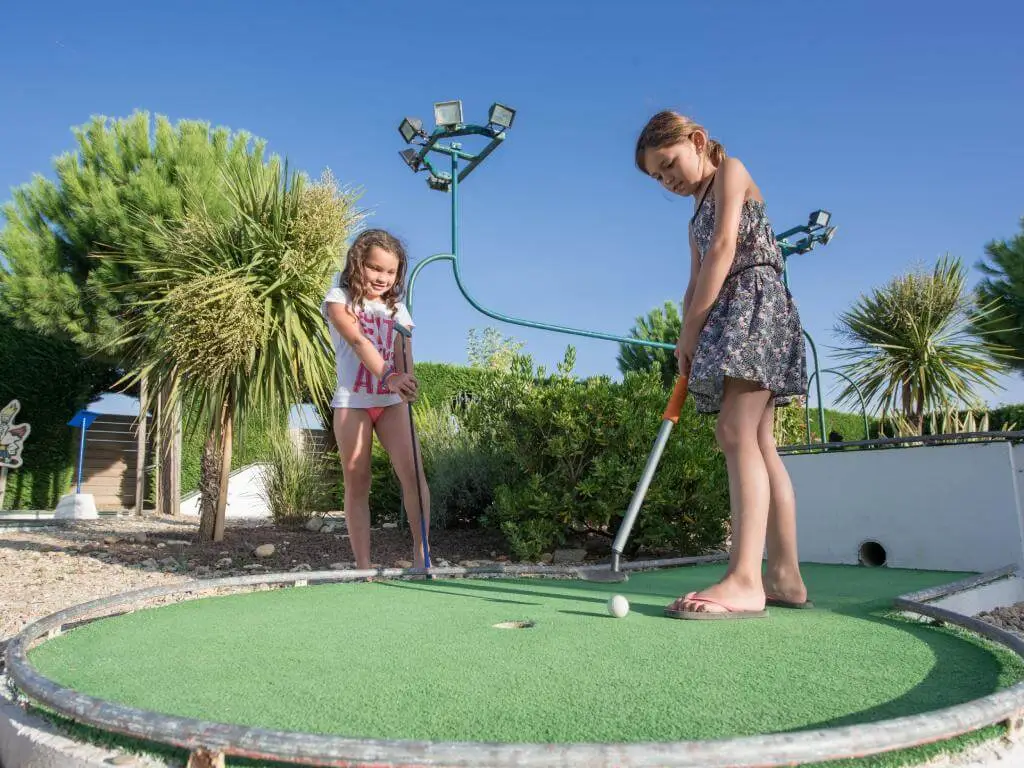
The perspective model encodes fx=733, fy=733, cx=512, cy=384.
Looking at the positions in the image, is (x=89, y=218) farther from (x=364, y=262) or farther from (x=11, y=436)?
(x=364, y=262)

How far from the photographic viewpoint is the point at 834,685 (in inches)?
52.7

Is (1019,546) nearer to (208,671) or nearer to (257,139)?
(208,671)

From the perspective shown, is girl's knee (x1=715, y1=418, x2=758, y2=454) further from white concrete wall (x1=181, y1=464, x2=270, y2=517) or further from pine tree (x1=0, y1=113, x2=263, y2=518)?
white concrete wall (x1=181, y1=464, x2=270, y2=517)

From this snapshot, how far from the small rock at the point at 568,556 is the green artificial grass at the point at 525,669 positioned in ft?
10.2

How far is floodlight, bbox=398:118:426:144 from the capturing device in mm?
6922

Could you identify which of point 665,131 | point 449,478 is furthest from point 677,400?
point 449,478

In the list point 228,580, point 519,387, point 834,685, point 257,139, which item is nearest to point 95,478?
point 257,139

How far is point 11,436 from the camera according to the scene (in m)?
11.9

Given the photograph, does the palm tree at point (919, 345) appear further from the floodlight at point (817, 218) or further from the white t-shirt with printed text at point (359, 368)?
the white t-shirt with printed text at point (359, 368)

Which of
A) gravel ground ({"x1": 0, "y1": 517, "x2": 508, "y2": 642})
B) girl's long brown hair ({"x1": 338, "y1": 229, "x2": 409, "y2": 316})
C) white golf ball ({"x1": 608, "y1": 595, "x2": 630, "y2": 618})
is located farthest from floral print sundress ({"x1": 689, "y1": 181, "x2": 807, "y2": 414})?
gravel ground ({"x1": 0, "y1": 517, "x2": 508, "y2": 642})

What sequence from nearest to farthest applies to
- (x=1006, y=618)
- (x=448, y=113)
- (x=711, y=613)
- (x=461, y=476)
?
(x=711, y=613)
(x=1006, y=618)
(x=448, y=113)
(x=461, y=476)

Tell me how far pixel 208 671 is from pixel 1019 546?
340 centimetres

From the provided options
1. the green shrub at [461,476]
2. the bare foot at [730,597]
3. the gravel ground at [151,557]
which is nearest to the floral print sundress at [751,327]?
the bare foot at [730,597]

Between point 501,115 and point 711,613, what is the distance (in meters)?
5.68
